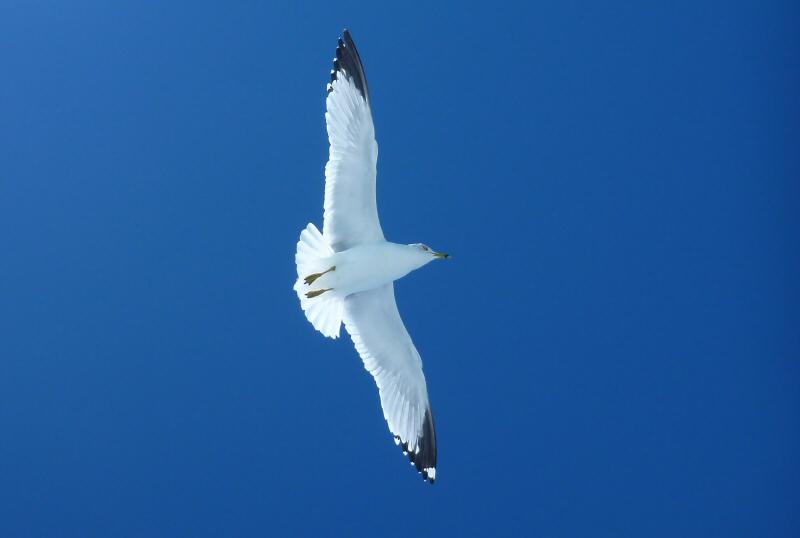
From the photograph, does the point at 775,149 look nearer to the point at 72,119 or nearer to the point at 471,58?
the point at 471,58

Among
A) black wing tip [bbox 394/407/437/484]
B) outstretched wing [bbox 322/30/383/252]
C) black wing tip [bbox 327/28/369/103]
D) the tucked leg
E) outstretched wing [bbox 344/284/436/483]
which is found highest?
black wing tip [bbox 327/28/369/103]

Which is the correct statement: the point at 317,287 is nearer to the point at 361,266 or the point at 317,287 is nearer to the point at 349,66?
the point at 361,266

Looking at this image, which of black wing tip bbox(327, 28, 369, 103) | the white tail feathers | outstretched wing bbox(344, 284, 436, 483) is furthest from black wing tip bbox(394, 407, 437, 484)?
black wing tip bbox(327, 28, 369, 103)

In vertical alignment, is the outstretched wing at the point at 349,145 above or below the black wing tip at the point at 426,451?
above

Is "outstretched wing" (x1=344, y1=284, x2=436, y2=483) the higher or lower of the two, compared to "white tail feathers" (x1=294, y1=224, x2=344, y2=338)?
lower

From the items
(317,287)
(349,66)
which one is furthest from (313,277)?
(349,66)

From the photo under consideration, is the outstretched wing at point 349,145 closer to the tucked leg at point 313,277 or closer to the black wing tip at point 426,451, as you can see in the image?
the tucked leg at point 313,277

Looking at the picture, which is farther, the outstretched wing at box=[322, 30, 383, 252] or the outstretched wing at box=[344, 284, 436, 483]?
the outstretched wing at box=[344, 284, 436, 483]

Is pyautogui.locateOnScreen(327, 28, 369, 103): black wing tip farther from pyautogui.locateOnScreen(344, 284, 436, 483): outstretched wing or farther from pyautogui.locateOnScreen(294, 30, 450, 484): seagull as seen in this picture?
pyautogui.locateOnScreen(344, 284, 436, 483): outstretched wing

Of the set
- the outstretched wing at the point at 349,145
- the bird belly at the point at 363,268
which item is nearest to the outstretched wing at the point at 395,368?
the bird belly at the point at 363,268
